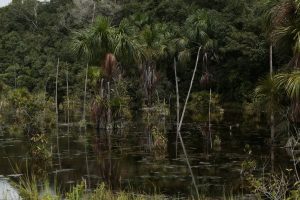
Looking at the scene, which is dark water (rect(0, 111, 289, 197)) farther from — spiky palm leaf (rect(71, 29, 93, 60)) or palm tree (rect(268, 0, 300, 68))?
spiky palm leaf (rect(71, 29, 93, 60))

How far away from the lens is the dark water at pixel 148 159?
1428cm

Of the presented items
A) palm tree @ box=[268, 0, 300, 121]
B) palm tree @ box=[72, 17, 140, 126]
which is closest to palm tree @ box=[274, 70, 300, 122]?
palm tree @ box=[268, 0, 300, 121]

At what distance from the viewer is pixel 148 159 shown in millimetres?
18750

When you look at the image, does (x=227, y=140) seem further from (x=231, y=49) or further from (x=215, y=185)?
(x=231, y=49)

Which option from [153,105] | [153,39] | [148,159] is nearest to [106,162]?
[148,159]

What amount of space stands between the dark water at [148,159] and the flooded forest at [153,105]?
0.05 metres

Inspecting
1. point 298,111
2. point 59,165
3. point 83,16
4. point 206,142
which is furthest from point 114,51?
point 83,16

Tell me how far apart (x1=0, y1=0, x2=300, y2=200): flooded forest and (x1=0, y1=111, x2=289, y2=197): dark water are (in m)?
0.05

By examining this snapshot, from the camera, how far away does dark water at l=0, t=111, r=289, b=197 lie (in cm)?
1428

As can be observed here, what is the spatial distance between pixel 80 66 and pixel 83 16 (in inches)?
326

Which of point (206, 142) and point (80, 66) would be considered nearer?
point (206, 142)

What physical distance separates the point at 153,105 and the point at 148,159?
69.9 ft

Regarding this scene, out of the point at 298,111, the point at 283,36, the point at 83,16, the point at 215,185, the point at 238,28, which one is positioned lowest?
the point at 215,185

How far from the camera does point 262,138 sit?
24016 millimetres
